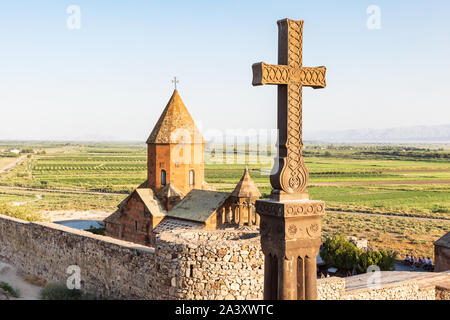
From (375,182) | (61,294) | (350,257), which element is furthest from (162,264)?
(375,182)

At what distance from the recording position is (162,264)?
772 cm

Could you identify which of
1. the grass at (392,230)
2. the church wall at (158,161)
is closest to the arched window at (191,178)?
the church wall at (158,161)

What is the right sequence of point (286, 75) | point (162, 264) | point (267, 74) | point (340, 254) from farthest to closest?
point (340, 254), point (162, 264), point (286, 75), point (267, 74)

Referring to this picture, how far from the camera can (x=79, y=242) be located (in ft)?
33.2

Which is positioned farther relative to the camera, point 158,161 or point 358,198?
point 358,198

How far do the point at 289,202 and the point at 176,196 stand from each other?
560 inches

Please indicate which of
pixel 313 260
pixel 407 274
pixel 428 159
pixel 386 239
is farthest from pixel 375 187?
pixel 428 159

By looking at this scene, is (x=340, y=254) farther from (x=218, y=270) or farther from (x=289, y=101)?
(x=289, y=101)

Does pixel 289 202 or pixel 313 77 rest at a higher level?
pixel 313 77

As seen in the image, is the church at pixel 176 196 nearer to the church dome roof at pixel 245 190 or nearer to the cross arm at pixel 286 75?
the church dome roof at pixel 245 190

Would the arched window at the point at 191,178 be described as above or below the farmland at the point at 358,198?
above

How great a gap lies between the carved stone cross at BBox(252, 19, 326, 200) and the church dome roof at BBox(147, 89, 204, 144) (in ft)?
47.4

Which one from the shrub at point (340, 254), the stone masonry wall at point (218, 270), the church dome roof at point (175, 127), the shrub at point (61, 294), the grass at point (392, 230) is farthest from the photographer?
the grass at point (392, 230)

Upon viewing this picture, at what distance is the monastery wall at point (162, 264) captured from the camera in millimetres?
7277
